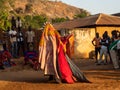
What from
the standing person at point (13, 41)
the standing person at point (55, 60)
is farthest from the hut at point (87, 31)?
the standing person at point (55, 60)

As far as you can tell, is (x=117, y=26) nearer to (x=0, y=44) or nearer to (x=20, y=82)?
(x=0, y=44)

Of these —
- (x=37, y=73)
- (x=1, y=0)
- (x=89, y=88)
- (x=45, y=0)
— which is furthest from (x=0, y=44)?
(x=45, y=0)

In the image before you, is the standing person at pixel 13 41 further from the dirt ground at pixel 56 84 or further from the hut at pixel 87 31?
the dirt ground at pixel 56 84

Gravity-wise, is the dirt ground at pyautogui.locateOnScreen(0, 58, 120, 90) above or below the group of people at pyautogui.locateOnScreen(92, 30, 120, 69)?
below

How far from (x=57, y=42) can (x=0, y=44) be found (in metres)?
7.20

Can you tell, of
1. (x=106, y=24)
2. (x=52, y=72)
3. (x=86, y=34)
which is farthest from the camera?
(x=106, y=24)

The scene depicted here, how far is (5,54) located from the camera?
693 inches

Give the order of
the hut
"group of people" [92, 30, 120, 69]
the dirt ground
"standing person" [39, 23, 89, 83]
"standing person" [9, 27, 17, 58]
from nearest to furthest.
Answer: the dirt ground → "standing person" [39, 23, 89, 83] → "group of people" [92, 30, 120, 69] → "standing person" [9, 27, 17, 58] → the hut

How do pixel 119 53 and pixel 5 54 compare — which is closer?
pixel 119 53

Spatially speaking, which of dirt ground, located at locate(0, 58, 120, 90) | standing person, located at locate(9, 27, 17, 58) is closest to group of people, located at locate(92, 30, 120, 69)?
dirt ground, located at locate(0, 58, 120, 90)

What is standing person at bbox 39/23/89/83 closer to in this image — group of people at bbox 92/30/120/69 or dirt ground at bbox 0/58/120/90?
dirt ground at bbox 0/58/120/90

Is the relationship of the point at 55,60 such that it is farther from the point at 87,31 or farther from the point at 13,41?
the point at 87,31

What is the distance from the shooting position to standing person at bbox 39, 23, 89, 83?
39.4 ft

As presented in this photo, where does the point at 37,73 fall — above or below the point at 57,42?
below
